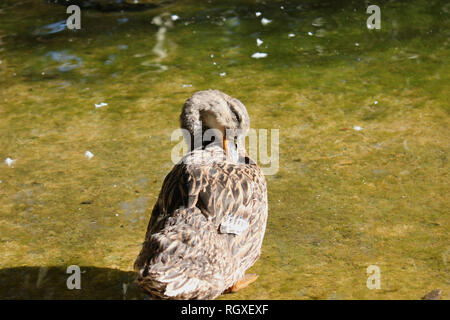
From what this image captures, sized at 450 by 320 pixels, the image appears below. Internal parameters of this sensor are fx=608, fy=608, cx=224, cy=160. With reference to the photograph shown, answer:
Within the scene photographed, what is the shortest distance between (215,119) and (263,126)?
5.32 ft

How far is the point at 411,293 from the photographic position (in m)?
3.69

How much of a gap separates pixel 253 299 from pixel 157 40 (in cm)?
554

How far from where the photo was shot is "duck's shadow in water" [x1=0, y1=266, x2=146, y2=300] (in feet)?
12.4

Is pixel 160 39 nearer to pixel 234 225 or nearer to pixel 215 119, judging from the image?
pixel 215 119

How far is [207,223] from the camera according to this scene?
3398mm

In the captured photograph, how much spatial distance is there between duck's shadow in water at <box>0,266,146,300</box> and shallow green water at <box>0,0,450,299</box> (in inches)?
0.5

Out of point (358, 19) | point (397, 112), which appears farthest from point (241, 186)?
point (358, 19)

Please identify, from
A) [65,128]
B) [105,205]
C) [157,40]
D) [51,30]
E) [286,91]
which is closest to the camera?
[105,205]

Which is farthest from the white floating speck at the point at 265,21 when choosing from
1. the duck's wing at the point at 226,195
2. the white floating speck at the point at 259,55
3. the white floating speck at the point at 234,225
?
the white floating speck at the point at 234,225

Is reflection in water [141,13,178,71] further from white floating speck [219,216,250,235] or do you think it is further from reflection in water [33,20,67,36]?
white floating speck [219,216,250,235]

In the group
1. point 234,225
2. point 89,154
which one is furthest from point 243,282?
point 89,154

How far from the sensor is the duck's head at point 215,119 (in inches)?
172

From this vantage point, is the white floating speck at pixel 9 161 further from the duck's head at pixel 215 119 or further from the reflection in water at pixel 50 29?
the reflection in water at pixel 50 29
